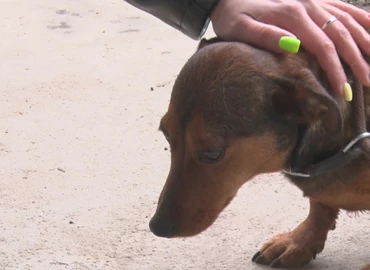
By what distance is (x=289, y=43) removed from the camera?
2404 mm

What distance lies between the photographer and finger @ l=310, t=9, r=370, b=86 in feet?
8.05

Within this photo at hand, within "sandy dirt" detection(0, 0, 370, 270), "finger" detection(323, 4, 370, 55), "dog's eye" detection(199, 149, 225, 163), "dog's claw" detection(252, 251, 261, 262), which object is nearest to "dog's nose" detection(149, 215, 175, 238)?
"dog's eye" detection(199, 149, 225, 163)

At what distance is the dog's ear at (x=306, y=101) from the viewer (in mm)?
2393

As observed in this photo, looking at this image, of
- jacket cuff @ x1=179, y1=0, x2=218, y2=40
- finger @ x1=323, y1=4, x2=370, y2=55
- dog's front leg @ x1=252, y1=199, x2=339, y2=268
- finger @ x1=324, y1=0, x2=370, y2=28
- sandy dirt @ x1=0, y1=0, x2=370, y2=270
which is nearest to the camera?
finger @ x1=323, y1=4, x2=370, y2=55

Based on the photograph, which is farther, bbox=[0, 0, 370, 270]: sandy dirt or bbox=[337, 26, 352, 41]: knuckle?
bbox=[0, 0, 370, 270]: sandy dirt

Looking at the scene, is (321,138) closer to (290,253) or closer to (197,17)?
(197,17)

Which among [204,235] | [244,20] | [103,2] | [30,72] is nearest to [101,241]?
[204,235]

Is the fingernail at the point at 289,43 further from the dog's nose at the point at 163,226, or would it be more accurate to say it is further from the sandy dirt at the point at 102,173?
the sandy dirt at the point at 102,173

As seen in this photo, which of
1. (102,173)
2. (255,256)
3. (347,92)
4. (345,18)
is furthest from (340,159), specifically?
(102,173)

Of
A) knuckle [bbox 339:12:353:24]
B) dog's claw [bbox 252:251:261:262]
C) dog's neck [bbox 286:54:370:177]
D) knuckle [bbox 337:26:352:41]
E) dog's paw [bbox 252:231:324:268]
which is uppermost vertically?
knuckle [bbox 339:12:353:24]

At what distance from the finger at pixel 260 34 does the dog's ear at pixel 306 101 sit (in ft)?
0.39

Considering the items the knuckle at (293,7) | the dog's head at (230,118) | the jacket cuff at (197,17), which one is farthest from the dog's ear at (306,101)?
the jacket cuff at (197,17)

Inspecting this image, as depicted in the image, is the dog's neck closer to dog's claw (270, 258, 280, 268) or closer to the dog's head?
the dog's head

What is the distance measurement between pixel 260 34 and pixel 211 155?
457 mm
